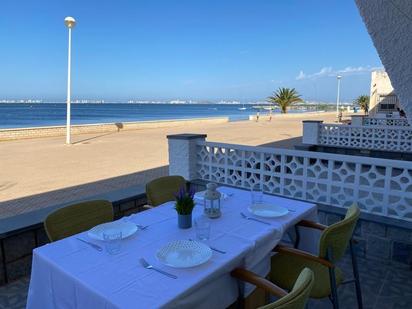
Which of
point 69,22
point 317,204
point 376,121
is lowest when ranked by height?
point 317,204

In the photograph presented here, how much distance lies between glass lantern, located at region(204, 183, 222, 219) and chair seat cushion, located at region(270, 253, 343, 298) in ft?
1.87

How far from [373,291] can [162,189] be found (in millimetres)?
2121

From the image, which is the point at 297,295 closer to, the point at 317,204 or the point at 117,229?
the point at 117,229

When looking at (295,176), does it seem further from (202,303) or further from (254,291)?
(202,303)

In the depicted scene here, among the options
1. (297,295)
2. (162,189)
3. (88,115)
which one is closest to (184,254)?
(297,295)

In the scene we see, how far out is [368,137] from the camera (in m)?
8.66

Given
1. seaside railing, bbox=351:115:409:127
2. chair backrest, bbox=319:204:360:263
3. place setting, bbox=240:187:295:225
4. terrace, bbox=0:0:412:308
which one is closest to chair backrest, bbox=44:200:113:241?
terrace, bbox=0:0:412:308

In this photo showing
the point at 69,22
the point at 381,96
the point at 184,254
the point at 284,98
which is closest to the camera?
the point at 184,254

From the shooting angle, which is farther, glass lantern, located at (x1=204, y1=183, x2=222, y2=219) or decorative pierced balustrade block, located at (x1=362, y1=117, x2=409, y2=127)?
decorative pierced balustrade block, located at (x1=362, y1=117, x2=409, y2=127)

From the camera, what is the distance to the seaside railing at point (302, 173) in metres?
3.45

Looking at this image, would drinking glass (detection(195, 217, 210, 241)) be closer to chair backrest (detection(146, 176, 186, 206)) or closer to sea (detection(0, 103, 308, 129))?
chair backrest (detection(146, 176, 186, 206))

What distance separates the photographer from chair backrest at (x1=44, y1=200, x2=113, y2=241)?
7.52 feet

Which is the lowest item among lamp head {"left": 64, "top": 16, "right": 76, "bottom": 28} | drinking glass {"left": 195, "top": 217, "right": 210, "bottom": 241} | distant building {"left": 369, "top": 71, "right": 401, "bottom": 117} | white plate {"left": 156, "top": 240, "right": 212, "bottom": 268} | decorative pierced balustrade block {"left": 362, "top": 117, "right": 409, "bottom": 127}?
white plate {"left": 156, "top": 240, "right": 212, "bottom": 268}

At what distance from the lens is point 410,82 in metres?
0.96
